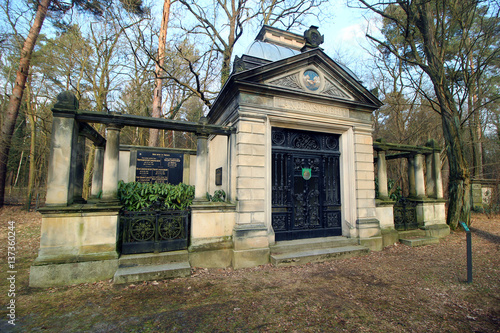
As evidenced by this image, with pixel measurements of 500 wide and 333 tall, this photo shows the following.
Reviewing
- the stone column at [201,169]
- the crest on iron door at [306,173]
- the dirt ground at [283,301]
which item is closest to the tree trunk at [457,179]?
the dirt ground at [283,301]

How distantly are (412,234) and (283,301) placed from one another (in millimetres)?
6414

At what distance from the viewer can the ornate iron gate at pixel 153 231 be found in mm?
5027

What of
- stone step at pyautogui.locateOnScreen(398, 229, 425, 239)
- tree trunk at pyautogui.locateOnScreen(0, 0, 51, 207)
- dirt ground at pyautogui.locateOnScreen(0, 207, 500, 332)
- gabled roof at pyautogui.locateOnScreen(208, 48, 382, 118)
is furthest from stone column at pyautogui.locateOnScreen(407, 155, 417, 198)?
tree trunk at pyautogui.locateOnScreen(0, 0, 51, 207)

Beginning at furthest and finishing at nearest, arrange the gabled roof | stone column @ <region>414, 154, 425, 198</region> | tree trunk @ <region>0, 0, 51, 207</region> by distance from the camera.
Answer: tree trunk @ <region>0, 0, 51, 207</region>
stone column @ <region>414, 154, 425, 198</region>
the gabled roof

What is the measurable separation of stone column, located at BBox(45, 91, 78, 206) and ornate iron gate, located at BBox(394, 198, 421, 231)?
366 inches

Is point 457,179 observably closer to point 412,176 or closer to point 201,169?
point 412,176

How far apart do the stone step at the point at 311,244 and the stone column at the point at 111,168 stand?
3.95m

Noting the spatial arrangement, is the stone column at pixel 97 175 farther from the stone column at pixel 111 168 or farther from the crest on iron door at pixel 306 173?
the crest on iron door at pixel 306 173

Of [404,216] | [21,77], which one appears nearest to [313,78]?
[404,216]

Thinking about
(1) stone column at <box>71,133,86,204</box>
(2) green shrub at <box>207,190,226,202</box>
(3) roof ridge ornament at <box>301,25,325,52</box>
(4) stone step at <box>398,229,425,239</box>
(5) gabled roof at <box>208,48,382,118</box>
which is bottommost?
(4) stone step at <box>398,229,425,239</box>

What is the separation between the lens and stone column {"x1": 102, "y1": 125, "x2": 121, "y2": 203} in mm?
5094

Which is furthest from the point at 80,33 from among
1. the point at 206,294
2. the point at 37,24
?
the point at 206,294

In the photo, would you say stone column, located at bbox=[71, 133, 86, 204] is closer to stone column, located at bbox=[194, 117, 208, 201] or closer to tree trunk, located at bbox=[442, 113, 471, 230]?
stone column, located at bbox=[194, 117, 208, 201]

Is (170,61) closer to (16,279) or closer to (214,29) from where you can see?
(214,29)
